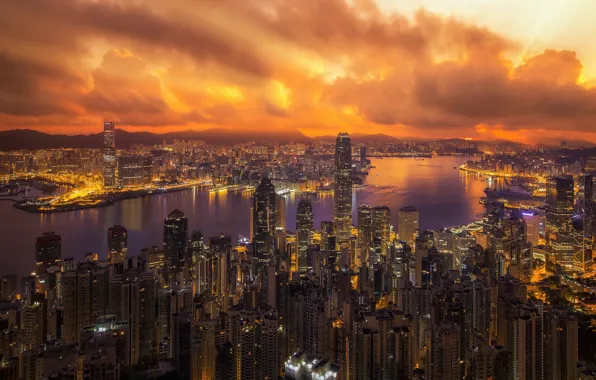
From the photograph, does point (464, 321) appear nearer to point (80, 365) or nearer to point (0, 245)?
point (80, 365)

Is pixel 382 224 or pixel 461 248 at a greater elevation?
pixel 382 224

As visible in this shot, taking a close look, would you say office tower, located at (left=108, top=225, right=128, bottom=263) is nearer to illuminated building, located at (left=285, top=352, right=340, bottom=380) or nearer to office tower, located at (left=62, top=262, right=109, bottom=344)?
office tower, located at (left=62, top=262, right=109, bottom=344)

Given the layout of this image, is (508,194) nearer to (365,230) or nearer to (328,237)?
(365,230)

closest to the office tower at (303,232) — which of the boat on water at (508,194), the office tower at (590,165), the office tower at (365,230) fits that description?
the office tower at (365,230)

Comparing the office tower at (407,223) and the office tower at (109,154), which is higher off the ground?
the office tower at (109,154)

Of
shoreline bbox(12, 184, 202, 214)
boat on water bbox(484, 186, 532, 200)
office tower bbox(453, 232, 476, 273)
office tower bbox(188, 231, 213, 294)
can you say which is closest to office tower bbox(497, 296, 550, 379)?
office tower bbox(453, 232, 476, 273)

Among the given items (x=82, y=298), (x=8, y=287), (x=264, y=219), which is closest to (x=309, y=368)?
(x=82, y=298)

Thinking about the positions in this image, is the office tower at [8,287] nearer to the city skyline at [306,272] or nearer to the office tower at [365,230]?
the city skyline at [306,272]
